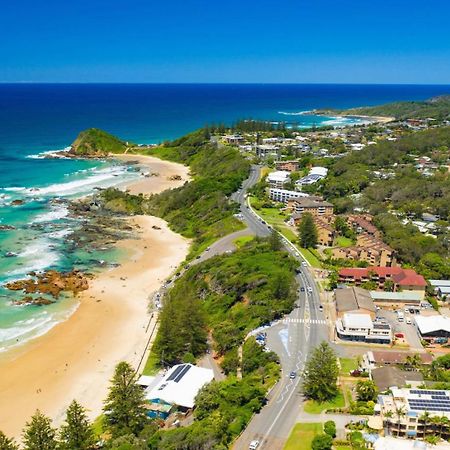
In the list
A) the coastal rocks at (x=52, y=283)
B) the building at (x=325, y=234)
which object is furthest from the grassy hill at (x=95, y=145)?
the building at (x=325, y=234)

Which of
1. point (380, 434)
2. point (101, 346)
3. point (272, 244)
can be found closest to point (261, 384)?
point (380, 434)

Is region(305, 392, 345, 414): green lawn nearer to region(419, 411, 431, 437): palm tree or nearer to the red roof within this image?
region(419, 411, 431, 437): palm tree

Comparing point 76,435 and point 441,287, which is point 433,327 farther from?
point 76,435

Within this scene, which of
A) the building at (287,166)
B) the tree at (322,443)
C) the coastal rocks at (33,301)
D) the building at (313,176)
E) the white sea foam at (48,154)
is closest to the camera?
the tree at (322,443)

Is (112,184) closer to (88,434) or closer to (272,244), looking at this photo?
(272,244)

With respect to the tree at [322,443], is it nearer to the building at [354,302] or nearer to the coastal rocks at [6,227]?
the building at [354,302]

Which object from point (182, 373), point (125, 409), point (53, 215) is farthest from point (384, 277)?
point (53, 215)

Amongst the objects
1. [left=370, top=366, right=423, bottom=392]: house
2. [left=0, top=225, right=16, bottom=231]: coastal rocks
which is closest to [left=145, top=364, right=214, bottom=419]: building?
[left=370, top=366, right=423, bottom=392]: house
